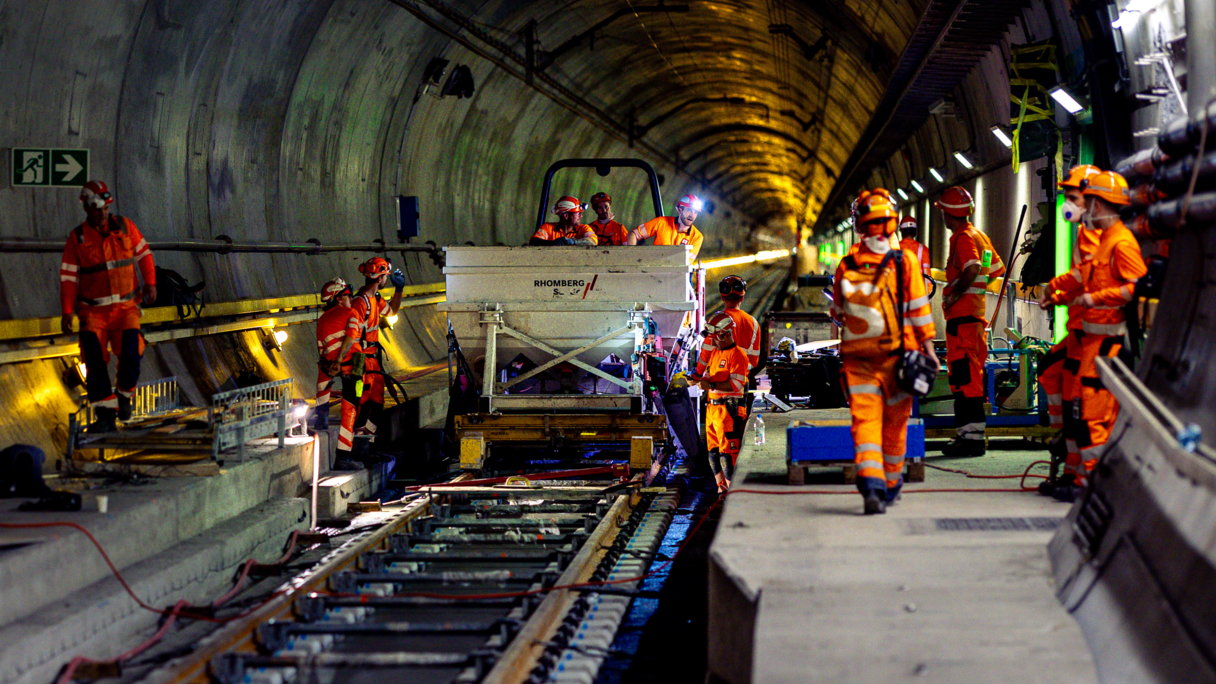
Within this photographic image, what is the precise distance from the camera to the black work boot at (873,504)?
20.6ft

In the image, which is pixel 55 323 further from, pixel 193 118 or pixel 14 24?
pixel 193 118

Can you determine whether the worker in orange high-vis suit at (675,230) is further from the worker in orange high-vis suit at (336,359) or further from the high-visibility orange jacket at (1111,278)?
the high-visibility orange jacket at (1111,278)

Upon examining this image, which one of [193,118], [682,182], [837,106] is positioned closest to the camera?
[193,118]

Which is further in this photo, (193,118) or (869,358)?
(193,118)

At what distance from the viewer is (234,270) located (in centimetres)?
1396

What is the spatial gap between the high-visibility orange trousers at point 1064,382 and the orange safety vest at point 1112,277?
0.27 m

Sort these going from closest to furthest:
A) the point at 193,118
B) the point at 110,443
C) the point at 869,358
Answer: the point at 869,358, the point at 110,443, the point at 193,118

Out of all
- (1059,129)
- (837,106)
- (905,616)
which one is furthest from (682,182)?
(905,616)

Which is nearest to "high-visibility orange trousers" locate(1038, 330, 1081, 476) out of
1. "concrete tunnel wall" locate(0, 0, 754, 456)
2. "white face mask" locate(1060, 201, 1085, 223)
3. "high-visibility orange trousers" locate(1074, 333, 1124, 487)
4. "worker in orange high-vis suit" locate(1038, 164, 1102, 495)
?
"worker in orange high-vis suit" locate(1038, 164, 1102, 495)

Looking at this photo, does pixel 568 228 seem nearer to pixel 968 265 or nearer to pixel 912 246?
pixel 968 265

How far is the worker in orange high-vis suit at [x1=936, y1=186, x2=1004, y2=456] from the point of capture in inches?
327

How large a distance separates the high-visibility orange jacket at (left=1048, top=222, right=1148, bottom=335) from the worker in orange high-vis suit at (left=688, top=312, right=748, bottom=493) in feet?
11.9

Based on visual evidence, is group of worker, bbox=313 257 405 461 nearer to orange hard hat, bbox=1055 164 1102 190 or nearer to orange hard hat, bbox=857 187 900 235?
orange hard hat, bbox=857 187 900 235

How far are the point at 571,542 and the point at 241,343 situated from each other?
6.44m
